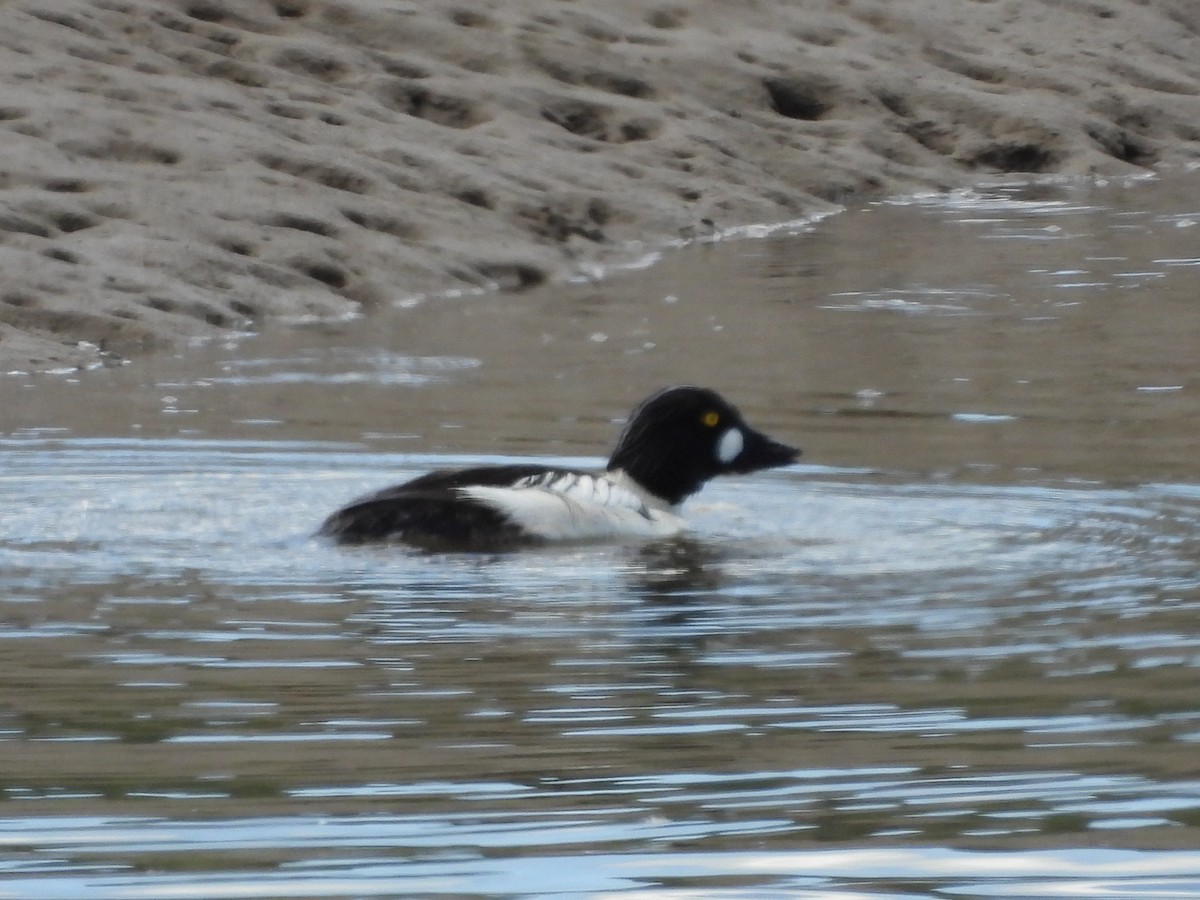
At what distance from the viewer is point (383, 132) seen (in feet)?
55.1

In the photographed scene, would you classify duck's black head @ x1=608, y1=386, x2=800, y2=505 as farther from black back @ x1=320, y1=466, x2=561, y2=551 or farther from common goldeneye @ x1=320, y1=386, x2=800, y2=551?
black back @ x1=320, y1=466, x2=561, y2=551

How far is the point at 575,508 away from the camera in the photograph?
7.68 meters

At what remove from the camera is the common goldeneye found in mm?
A: 7441

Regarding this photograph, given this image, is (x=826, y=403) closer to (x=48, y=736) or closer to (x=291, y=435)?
(x=291, y=435)

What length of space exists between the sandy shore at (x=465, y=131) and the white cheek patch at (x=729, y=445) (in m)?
4.18

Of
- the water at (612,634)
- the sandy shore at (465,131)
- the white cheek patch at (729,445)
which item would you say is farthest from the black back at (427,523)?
the sandy shore at (465,131)

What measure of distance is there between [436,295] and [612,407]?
12.9ft

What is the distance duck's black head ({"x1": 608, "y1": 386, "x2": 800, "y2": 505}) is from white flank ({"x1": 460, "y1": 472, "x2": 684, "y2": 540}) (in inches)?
9.4

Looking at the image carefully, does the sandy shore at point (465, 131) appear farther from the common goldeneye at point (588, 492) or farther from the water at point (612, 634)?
the common goldeneye at point (588, 492)

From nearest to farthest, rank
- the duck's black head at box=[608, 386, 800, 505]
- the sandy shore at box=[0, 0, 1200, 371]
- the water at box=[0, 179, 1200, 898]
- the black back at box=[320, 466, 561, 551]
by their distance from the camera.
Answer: the water at box=[0, 179, 1200, 898]
the black back at box=[320, 466, 561, 551]
the duck's black head at box=[608, 386, 800, 505]
the sandy shore at box=[0, 0, 1200, 371]

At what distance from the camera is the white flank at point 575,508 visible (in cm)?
752

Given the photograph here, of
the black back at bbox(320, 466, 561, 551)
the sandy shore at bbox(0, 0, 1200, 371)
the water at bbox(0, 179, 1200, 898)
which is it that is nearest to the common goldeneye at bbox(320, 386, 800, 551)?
the black back at bbox(320, 466, 561, 551)

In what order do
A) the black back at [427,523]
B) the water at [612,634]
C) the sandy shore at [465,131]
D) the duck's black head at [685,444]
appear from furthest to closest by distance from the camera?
the sandy shore at [465,131] < the duck's black head at [685,444] < the black back at [427,523] < the water at [612,634]

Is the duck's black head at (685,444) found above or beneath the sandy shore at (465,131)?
beneath
